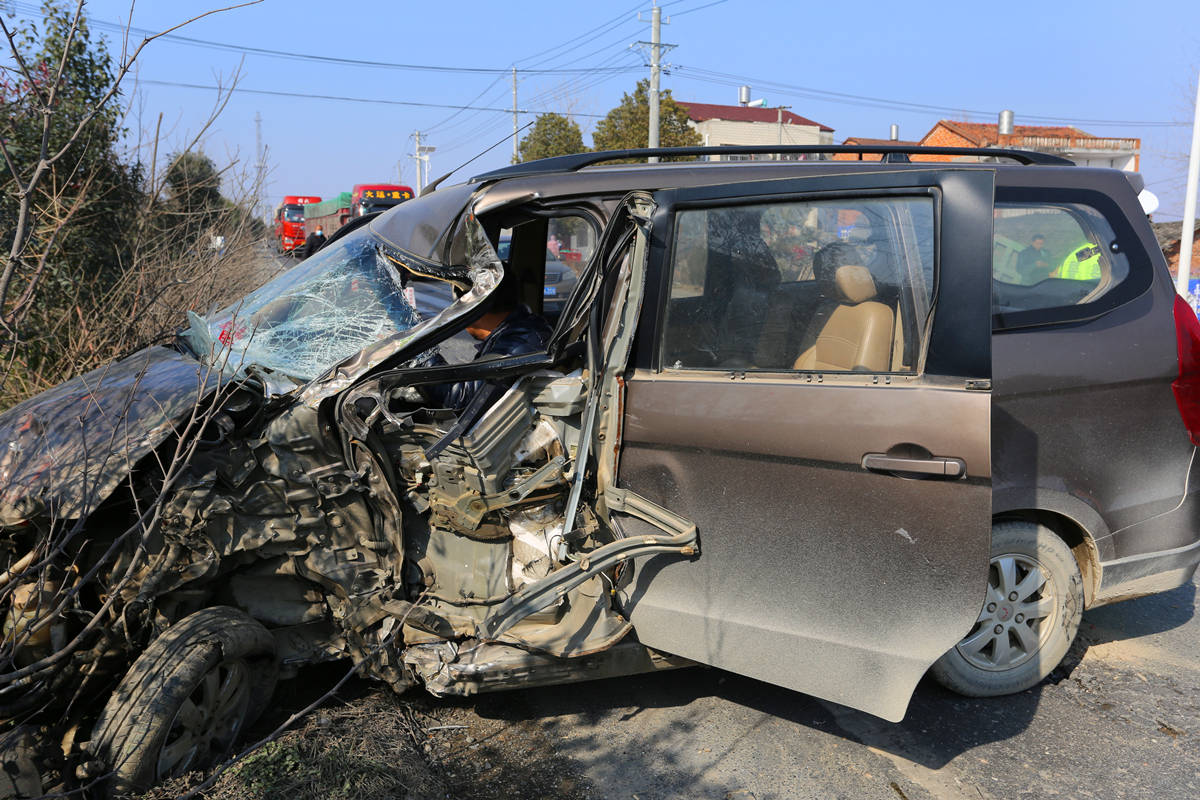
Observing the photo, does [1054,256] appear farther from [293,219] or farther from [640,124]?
[293,219]

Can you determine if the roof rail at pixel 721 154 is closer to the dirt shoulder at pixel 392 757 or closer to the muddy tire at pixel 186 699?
the muddy tire at pixel 186 699

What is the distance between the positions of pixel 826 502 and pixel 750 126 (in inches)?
2347

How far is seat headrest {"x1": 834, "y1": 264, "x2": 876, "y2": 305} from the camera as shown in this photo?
8.75ft

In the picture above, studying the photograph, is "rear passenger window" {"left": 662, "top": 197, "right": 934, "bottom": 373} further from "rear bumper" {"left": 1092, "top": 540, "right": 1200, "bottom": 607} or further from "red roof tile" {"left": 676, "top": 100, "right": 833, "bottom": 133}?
"red roof tile" {"left": 676, "top": 100, "right": 833, "bottom": 133}

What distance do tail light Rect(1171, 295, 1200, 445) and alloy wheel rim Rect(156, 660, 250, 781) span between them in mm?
3659

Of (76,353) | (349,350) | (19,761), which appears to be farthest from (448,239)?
(76,353)

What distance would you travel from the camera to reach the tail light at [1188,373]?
3254 mm

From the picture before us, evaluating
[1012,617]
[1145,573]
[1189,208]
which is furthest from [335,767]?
[1189,208]

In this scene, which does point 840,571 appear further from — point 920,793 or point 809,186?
point 809,186

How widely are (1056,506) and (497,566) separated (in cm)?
216

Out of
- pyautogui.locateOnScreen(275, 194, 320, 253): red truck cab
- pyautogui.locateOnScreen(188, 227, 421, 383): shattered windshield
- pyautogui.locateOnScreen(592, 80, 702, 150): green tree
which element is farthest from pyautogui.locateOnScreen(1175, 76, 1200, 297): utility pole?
pyautogui.locateOnScreen(275, 194, 320, 253): red truck cab

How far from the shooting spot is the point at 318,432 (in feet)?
9.29

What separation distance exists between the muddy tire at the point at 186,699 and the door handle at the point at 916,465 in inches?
83.7


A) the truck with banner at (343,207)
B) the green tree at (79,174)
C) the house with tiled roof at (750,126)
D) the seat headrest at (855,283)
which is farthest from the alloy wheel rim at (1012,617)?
the house with tiled roof at (750,126)
